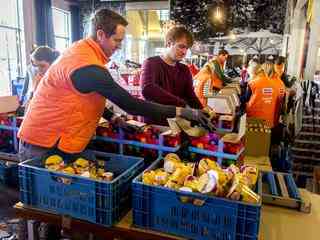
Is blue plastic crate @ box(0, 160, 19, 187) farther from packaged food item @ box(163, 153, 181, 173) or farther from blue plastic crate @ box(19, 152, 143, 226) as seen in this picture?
packaged food item @ box(163, 153, 181, 173)

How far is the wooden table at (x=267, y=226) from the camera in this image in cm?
117

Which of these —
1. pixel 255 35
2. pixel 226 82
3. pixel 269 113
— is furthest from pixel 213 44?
pixel 269 113

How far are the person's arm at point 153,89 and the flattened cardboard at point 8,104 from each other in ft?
3.64

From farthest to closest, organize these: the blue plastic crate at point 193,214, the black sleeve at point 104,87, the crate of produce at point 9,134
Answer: the crate of produce at point 9,134
the black sleeve at point 104,87
the blue plastic crate at point 193,214

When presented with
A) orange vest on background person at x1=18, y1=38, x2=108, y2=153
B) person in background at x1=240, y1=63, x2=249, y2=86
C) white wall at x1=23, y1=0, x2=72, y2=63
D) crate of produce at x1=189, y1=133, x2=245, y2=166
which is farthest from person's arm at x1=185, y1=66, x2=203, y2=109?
white wall at x1=23, y1=0, x2=72, y2=63

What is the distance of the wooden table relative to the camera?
117 centimetres

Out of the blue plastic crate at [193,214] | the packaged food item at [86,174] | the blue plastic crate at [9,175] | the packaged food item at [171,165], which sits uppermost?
the packaged food item at [171,165]

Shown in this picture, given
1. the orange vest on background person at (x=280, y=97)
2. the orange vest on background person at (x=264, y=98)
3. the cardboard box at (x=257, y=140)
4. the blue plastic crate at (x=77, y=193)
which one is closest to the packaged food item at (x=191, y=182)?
the blue plastic crate at (x=77, y=193)

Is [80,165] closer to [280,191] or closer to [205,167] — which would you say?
[205,167]

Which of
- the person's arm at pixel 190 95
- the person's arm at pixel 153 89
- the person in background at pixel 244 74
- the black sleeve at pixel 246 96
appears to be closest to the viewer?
the person's arm at pixel 153 89

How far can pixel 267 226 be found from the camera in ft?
4.07

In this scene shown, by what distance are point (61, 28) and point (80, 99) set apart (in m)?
7.41

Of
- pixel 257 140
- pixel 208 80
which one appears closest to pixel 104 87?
pixel 257 140

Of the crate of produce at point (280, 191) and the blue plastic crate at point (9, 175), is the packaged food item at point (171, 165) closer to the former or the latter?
the crate of produce at point (280, 191)
